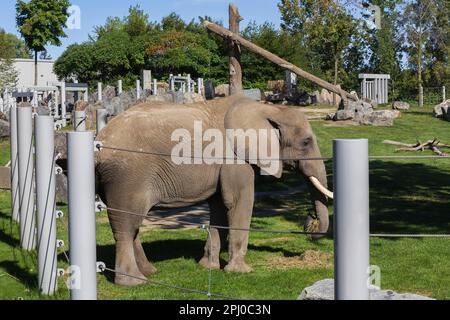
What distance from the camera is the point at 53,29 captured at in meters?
49.8

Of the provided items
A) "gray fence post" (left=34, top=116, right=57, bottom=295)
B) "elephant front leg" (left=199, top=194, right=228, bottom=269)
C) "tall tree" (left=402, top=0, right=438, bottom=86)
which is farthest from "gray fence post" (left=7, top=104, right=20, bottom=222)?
"tall tree" (left=402, top=0, right=438, bottom=86)

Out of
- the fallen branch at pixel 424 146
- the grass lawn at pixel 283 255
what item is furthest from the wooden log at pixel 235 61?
the fallen branch at pixel 424 146

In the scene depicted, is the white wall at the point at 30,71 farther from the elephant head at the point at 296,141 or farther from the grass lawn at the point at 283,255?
the elephant head at the point at 296,141

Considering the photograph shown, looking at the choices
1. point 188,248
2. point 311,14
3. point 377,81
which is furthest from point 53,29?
point 188,248

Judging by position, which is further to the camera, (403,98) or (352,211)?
(403,98)

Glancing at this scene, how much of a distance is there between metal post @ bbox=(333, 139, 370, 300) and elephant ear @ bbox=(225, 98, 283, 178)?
13.1ft

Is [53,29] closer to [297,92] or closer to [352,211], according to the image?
[297,92]

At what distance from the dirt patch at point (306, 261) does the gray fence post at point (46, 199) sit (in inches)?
108

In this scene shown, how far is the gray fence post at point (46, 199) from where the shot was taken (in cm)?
617

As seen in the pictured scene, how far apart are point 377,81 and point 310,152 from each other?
125 feet

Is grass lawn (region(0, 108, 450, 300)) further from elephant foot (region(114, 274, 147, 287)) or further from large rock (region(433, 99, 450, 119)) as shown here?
large rock (region(433, 99, 450, 119))

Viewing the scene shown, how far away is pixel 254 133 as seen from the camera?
25.3ft

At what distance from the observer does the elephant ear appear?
762 cm

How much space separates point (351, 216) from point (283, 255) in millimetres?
5216
